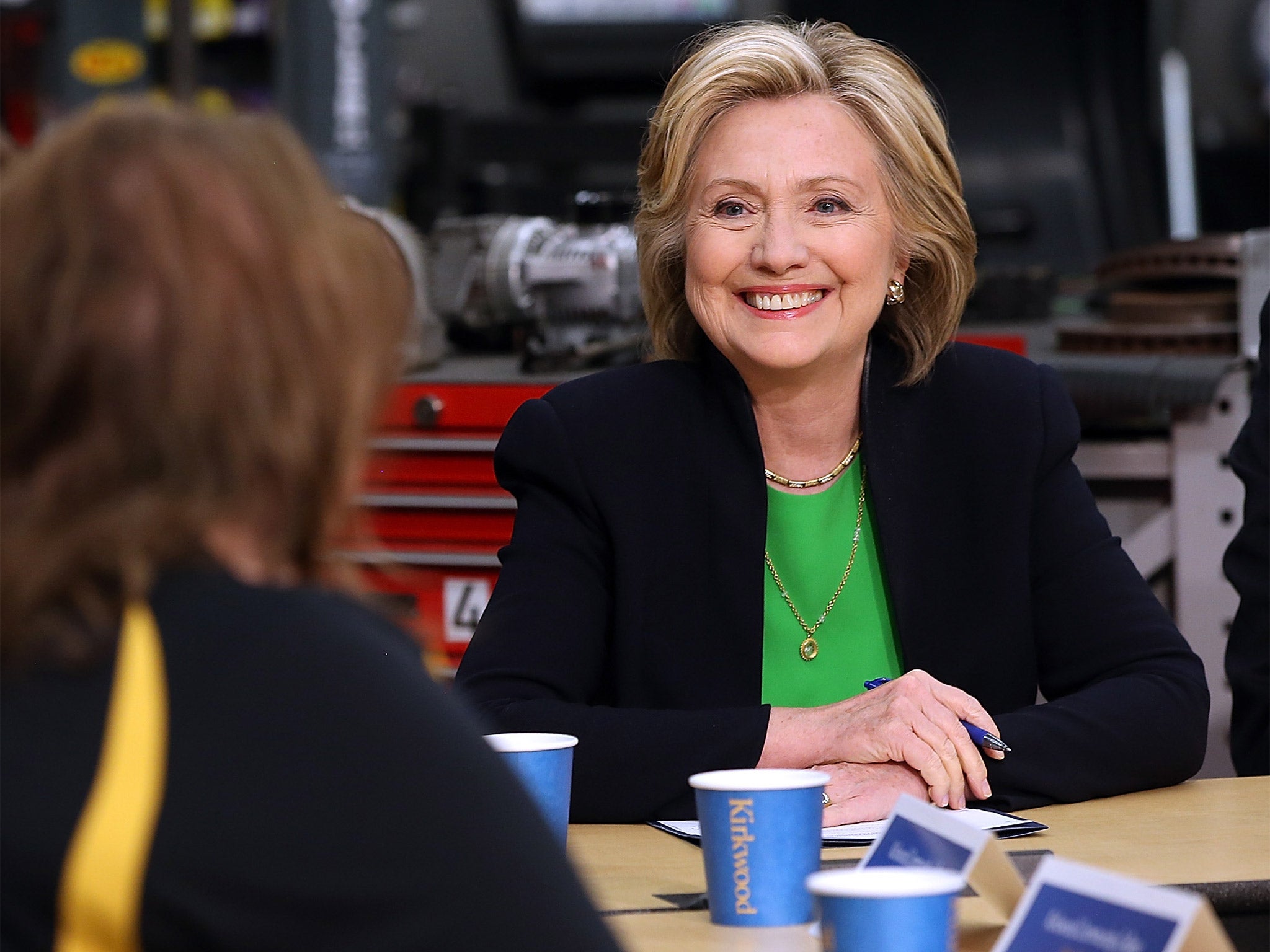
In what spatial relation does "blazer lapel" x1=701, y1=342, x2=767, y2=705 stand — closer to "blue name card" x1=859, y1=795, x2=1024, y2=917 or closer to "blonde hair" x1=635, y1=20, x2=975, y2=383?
"blonde hair" x1=635, y1=20, x2=975, y2=383

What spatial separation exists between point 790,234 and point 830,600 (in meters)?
0.40

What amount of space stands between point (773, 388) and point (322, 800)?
3.95 feet

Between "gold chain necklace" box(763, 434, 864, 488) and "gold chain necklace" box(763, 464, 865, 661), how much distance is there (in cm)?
2

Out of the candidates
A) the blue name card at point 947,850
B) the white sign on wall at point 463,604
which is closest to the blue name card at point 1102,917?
the blue name card at point 947,850

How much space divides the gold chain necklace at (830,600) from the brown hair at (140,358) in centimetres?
107

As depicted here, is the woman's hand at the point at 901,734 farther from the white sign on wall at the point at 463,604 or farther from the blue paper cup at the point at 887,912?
the white sign on wall at the point at 463,604

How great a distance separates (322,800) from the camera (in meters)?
0.68

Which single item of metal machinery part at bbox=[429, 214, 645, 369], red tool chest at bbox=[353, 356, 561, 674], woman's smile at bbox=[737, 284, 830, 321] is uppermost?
woman's smile at bbox=[737, 284, 830, 321]

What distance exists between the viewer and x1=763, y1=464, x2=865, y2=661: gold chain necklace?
5.71 ft

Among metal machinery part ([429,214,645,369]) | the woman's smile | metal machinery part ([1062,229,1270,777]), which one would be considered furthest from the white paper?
metal machinery part ([429,214,645,369])

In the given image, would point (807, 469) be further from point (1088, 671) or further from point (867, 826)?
point (867, 826)

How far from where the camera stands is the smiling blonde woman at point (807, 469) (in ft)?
5.57

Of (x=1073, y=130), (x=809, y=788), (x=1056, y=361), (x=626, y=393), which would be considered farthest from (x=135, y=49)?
(x=809, y=788)

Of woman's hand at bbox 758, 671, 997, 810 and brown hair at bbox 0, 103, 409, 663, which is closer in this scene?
brown hair at bbox 0, 103, 409, 663
